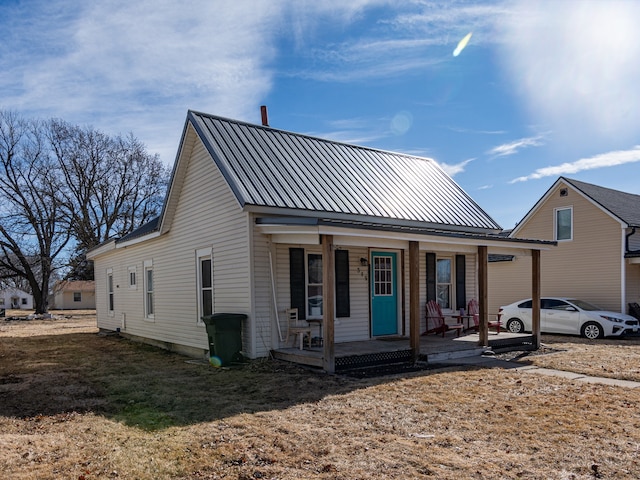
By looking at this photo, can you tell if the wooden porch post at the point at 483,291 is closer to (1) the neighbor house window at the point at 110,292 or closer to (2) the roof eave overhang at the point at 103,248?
(2) the roof eave overhang at the point at 103,248

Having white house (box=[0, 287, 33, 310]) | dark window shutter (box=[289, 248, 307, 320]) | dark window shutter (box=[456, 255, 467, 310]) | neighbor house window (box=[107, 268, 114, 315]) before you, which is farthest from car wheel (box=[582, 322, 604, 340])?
white house (box=[0, 287, 33, 310])

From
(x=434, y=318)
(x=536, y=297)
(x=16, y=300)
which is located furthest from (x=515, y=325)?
(x=16, y=300)

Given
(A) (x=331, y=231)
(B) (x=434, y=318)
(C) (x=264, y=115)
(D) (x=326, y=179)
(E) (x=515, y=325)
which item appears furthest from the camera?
(E) (x=515, y=325)

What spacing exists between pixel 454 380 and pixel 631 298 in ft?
43.5

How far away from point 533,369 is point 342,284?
424 cm

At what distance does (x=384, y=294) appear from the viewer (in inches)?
490

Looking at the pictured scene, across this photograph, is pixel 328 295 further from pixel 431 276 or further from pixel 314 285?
pixel 431 276

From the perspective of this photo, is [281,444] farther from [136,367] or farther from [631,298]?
[631,298]

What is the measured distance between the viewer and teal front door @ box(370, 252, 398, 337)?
12209 millimetres

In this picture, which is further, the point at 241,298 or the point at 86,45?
the point at 86,45

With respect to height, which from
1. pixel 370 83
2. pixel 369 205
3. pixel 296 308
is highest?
pixel 370 83

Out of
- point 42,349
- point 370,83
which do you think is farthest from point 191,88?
point 42,349

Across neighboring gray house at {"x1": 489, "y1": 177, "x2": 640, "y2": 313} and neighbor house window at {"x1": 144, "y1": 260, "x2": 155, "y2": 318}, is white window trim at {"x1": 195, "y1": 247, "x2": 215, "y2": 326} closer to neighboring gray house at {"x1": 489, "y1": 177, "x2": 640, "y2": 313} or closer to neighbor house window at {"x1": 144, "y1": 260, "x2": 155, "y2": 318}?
neighbor house window at {"x1": 144, "y1": 260, "x2": 155, "y2": 318}

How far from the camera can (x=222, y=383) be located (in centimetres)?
852
